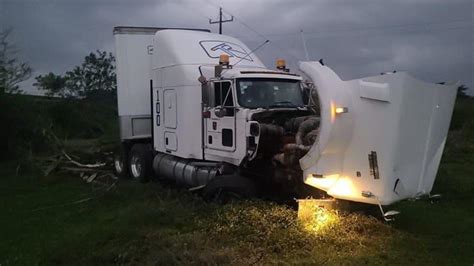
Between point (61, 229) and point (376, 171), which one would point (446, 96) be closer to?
point (376, 171)

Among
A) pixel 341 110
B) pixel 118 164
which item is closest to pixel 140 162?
pixel 118 164

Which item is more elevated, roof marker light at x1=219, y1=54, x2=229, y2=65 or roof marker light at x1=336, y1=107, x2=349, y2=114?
roof marker light at x1=219, y1=54, x2=229, y2=65

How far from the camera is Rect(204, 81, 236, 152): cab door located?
11.0 m

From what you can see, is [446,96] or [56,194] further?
Answer: [56,194]

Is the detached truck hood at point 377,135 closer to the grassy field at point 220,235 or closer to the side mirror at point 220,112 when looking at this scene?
the grassy field at point 220,235

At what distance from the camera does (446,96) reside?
28.9ft

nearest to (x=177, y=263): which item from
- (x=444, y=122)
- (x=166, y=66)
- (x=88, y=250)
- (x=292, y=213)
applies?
(x=88, y=250)

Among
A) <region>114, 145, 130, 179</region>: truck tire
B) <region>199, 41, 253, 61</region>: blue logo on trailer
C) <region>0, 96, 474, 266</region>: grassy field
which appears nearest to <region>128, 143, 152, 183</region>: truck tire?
<region>114, 145, 130, 179</region>: truck tire

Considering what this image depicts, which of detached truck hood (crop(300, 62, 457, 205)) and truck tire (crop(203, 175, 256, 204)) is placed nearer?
detached truck hood (crop(300, 62, 457, 205))

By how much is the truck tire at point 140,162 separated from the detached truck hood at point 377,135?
6634mm

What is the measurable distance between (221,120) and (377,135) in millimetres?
3850

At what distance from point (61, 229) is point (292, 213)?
4.05 metres

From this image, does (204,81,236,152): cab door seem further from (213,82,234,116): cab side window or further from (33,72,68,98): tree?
(33,72,68,98): tree

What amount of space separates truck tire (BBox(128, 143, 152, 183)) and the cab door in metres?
3.38
